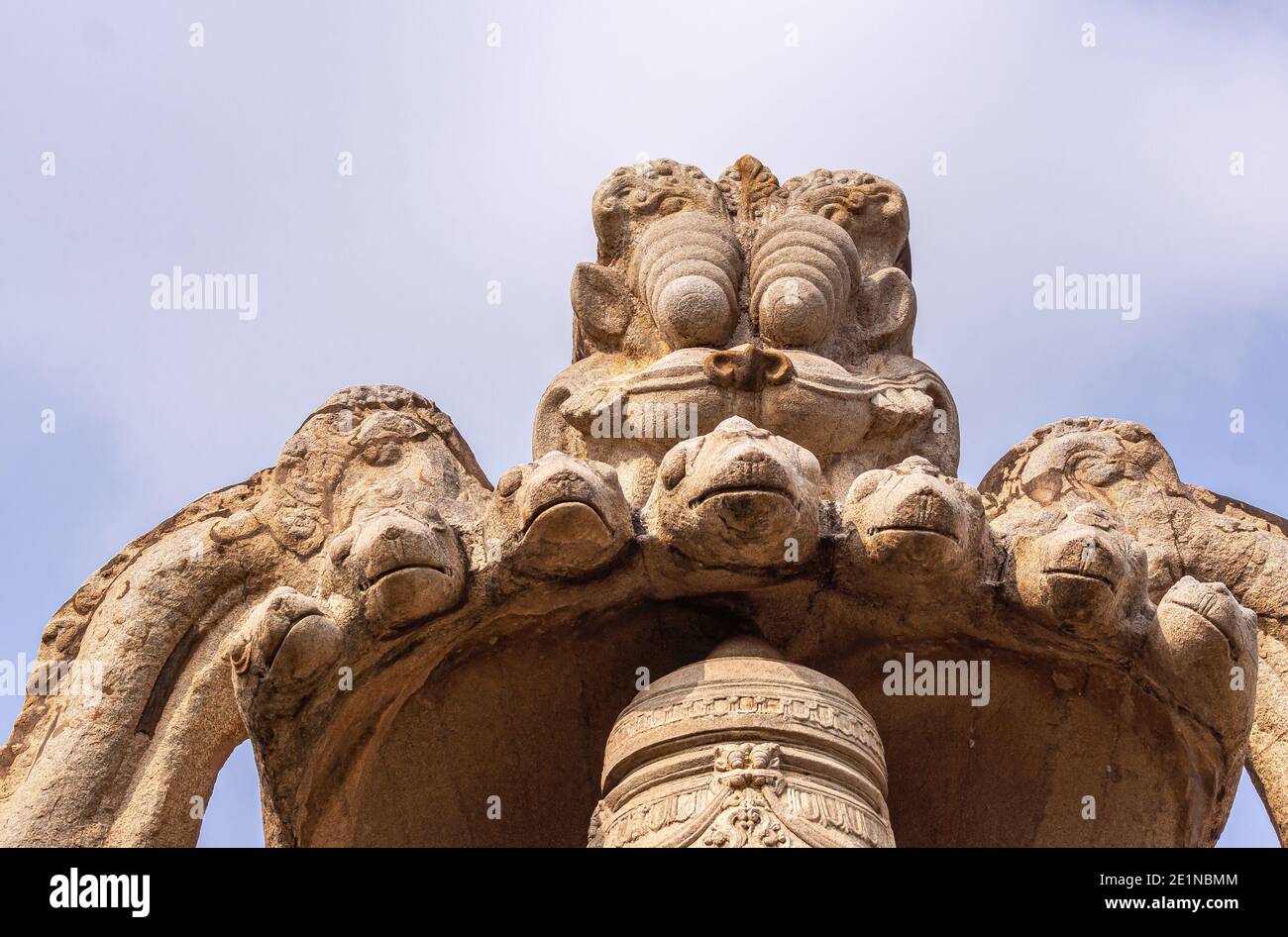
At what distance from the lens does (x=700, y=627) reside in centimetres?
670

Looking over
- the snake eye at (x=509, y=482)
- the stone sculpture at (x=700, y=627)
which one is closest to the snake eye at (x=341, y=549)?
the stone sculpture at (x=700, y=627)

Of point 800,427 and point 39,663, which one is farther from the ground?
point 800,427

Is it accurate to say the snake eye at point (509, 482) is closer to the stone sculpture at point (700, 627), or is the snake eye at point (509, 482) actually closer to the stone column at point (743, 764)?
the stone sculpture at point (700, 627)

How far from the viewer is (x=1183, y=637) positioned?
20.5 feet

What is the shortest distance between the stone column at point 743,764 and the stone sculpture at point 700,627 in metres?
0.01

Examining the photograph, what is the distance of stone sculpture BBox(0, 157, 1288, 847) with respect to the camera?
618 centimetres

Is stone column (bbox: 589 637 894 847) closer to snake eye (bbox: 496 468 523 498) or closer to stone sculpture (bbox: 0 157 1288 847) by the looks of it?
stone sculpture (bbox: 0 157 1288 847)

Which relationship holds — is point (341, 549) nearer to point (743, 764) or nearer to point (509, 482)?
point (509, 482)

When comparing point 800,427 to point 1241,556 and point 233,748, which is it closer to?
point 1241,556

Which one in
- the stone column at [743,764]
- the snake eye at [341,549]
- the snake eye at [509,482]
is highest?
the snake eye at [509,482]

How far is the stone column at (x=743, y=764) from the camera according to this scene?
578 cm
